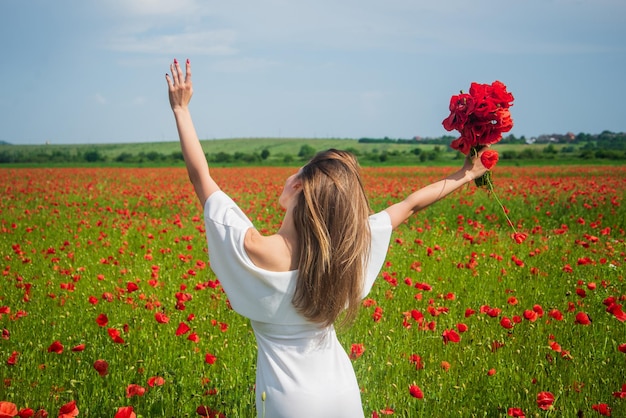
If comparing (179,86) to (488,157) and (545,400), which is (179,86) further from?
(545,400)

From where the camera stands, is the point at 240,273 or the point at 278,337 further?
the point at 278,337

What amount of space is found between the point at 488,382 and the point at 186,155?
2497mm

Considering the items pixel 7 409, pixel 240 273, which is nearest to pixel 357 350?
pixel 240 273

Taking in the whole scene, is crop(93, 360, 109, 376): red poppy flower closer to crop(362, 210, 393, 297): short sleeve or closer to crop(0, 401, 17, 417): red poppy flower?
crop(0, 401, 17, 417): red poppy flower

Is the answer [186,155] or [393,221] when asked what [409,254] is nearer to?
[393,221]

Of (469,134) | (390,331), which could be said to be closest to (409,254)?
(390,331)

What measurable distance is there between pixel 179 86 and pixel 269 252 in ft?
2.55

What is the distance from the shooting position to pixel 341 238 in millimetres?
2227

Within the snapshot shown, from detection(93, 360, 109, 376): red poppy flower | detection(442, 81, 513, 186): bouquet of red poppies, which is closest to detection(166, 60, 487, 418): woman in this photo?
detection(442, 81, 513, 186): bouquet of red poppies

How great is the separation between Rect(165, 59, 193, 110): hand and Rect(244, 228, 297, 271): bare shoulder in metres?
0.61

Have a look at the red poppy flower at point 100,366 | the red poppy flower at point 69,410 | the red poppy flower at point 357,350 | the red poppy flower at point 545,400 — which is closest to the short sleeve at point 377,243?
the red poppy flower at point 357,350

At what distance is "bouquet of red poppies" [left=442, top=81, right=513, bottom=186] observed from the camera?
8.30 feet

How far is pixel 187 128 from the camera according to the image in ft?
7.57

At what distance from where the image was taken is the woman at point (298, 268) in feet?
7.07
